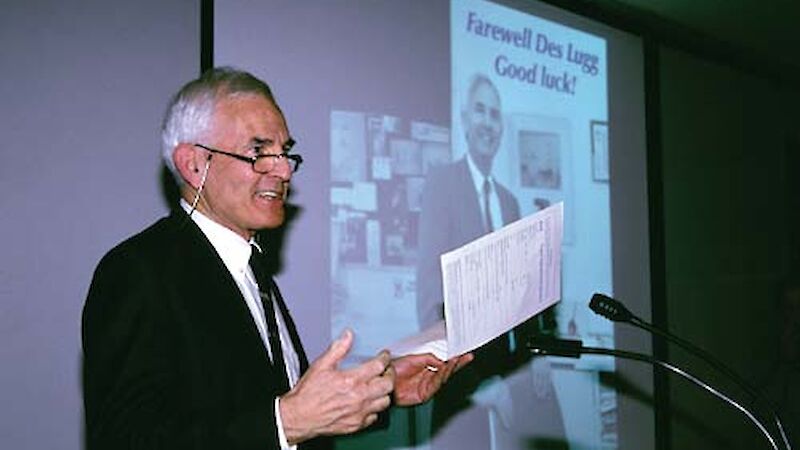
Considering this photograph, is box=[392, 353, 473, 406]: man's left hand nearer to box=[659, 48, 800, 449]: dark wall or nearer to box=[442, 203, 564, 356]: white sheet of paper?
box=[442, 203, 564, 356]: white sheet of paper

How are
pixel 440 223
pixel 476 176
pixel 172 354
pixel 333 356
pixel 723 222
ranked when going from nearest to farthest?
pixel 333 356 < pixel 172 354 < pixel 440 223 < pixel 476 176 < pixel 723 222

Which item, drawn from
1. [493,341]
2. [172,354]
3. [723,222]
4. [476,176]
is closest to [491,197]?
[476,176]

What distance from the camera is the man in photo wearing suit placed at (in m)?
2.75

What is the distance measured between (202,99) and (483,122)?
1544 mm

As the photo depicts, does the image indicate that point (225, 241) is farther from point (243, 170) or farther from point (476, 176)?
point (476, 176)

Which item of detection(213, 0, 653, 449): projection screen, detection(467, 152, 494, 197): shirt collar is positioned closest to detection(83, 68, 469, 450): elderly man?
detection(213, 0, 653, 449): projection screen

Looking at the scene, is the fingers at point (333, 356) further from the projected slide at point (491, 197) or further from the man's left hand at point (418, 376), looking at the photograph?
the projected slide at point (491, 197)

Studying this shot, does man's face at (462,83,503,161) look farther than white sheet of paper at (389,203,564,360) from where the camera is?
Yes

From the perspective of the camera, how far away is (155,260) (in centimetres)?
140

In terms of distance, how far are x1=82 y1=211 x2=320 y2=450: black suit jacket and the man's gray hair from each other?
187mm

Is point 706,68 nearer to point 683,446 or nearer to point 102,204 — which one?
point 683,446

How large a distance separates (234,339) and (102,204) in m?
1.05

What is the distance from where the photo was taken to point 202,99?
156cm

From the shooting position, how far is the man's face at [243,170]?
157cm
